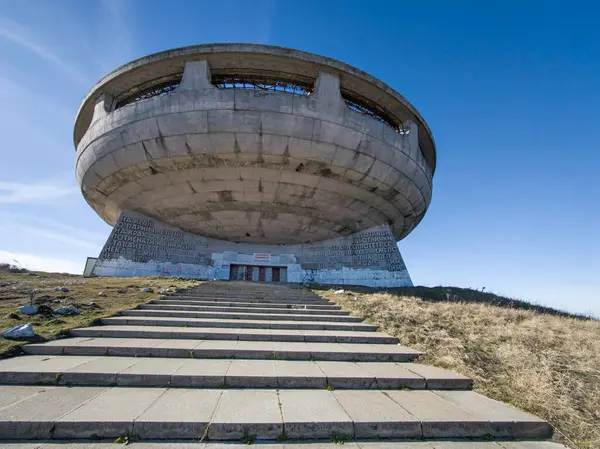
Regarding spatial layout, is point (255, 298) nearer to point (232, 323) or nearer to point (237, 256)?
point (232, 323)

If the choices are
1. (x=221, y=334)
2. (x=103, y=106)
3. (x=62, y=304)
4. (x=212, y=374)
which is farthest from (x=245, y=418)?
(x=103, y=106)

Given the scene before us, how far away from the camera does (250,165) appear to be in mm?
14977

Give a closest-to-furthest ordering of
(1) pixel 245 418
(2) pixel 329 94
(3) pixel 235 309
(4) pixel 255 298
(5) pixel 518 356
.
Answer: (1) pixel 245 418 < (5) pixel 518 356 < (3) pixel 235 309 < (4) pixel 255 298 < (2) pixel 329 94

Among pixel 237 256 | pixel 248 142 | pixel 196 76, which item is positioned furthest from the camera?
pixel 237 256

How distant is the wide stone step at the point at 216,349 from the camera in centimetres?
507

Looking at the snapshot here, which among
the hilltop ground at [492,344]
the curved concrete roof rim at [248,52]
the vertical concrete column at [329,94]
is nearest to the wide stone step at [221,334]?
the hilltop ground at [492,344]

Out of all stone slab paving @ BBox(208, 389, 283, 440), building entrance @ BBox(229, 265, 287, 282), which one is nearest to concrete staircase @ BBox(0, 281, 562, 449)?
stone slab paving @ BBox(208, 389, 283, 440)

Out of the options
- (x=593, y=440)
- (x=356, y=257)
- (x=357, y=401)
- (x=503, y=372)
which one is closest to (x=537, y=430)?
(x=593, y=440)

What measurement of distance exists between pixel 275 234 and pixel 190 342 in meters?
14.7

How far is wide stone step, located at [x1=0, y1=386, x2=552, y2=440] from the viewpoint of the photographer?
2.93 meters

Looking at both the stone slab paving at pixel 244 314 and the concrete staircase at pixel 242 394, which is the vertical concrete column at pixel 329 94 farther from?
the concrete staircase at pixel 242 394

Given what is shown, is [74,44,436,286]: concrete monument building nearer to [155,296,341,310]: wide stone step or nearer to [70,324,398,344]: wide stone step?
[155,296,341,310]: wide stone step

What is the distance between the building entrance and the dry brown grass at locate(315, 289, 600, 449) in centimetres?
1254

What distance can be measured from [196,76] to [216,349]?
13.8 meters
